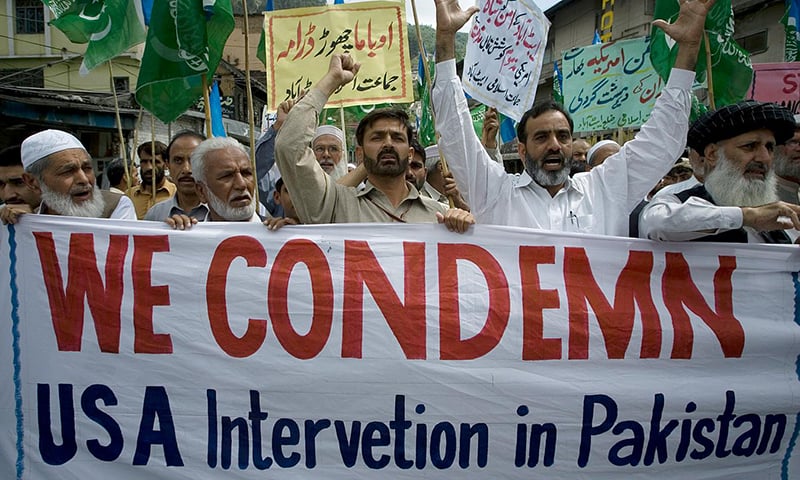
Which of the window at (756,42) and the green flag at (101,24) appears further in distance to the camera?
the window at (756,42)

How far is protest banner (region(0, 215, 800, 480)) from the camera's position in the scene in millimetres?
2297

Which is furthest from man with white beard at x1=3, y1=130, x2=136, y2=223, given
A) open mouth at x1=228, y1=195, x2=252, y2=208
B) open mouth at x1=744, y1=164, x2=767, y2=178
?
open mouth at x1=744, y1=164, x2=767, y2=178

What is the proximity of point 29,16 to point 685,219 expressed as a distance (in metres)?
26.1

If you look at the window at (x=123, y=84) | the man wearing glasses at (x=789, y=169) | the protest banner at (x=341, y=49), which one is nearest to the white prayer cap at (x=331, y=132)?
the protest banner at (x=341, y=49)

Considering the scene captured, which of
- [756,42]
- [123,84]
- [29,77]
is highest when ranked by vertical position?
[29,77]

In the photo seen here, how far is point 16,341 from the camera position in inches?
93.7

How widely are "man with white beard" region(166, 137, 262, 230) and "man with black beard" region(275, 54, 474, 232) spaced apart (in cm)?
33

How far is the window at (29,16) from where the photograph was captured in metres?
22.4

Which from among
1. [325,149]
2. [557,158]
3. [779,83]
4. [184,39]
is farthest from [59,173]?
[779,83]

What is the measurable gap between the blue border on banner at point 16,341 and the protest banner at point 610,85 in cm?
524

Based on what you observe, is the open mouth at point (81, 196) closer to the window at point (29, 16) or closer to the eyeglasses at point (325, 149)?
the eyeglasses at point (325, 149)

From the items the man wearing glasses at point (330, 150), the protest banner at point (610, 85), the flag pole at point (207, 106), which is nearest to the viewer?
the flag pole at point (207, 106)

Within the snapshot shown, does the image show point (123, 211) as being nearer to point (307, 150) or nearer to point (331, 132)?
point (307, 150)

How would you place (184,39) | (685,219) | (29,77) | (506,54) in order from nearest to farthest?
(685,219)
(184,39)
(506,54)
(29,77)
